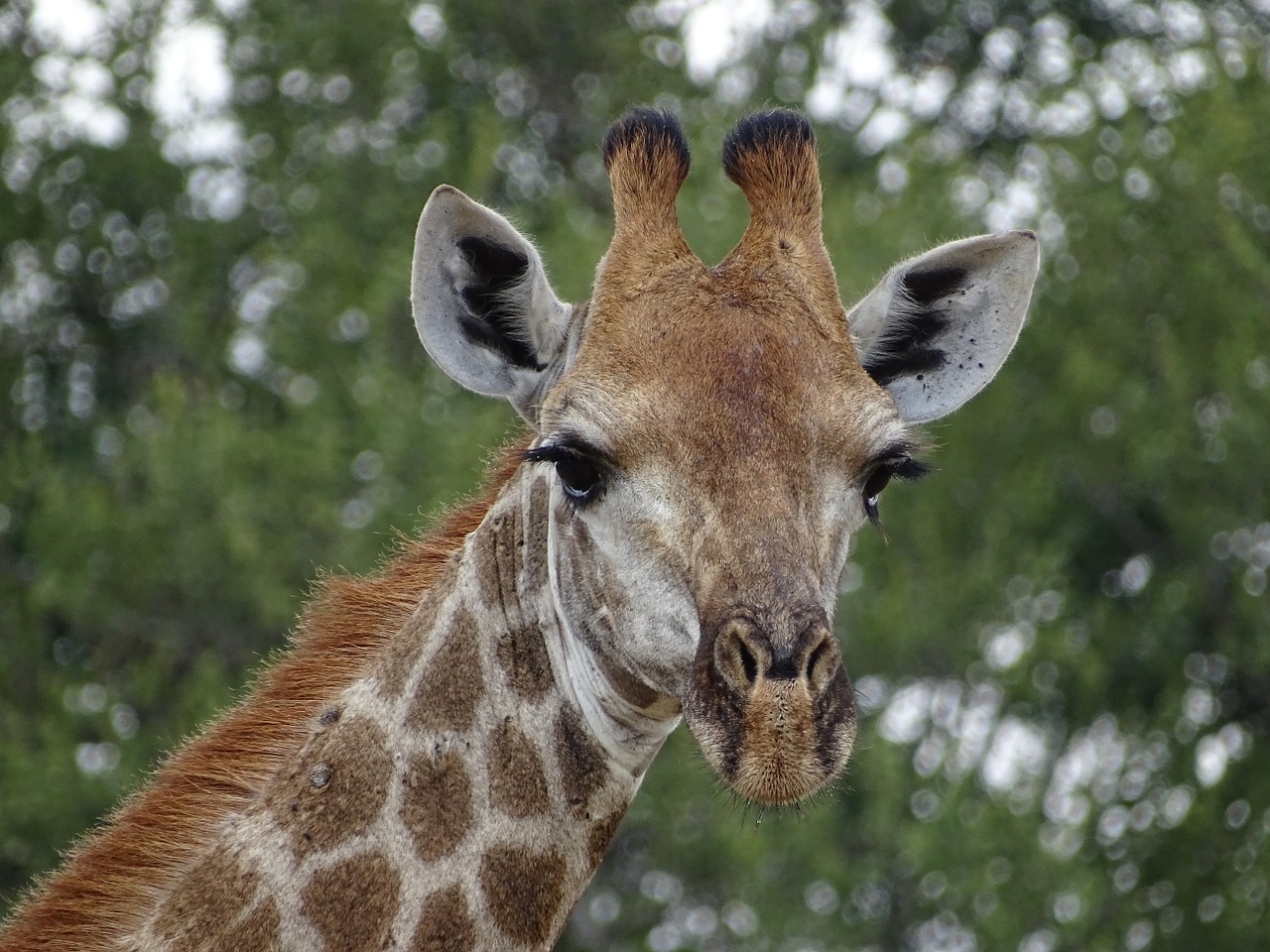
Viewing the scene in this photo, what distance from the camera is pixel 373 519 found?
22359 millimetres

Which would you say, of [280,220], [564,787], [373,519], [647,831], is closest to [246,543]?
[373,519]

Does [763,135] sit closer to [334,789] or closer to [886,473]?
[886,473]

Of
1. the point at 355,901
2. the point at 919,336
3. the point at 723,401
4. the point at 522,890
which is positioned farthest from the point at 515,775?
the point at 919,336

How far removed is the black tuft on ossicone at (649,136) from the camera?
6.29 m

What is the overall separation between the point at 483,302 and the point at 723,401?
3.35 feet

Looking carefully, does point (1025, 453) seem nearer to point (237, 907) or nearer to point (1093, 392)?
point (1093, 392)

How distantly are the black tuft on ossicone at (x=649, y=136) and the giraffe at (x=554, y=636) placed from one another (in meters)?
0.02

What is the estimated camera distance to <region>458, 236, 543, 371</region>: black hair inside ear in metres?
6.01

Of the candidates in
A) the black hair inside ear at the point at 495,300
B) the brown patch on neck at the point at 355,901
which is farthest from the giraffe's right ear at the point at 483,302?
the brown patch on neck at the point at 355,901

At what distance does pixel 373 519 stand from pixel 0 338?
27.8 ft

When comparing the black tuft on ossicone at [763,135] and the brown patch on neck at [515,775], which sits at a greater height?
the black tuft on ossicone at [763,135]

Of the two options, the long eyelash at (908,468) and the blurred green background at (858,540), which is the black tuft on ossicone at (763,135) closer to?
the long eyelash at (908,468)

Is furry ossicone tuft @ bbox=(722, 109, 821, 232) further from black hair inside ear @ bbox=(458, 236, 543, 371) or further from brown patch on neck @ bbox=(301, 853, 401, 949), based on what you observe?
brown patch on neck @ bbox=(301, 853, 401, 949)

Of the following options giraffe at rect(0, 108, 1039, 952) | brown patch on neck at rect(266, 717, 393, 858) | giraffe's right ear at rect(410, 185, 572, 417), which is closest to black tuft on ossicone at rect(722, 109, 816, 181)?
giraffe at rect(0, 108, 1039, 952)
